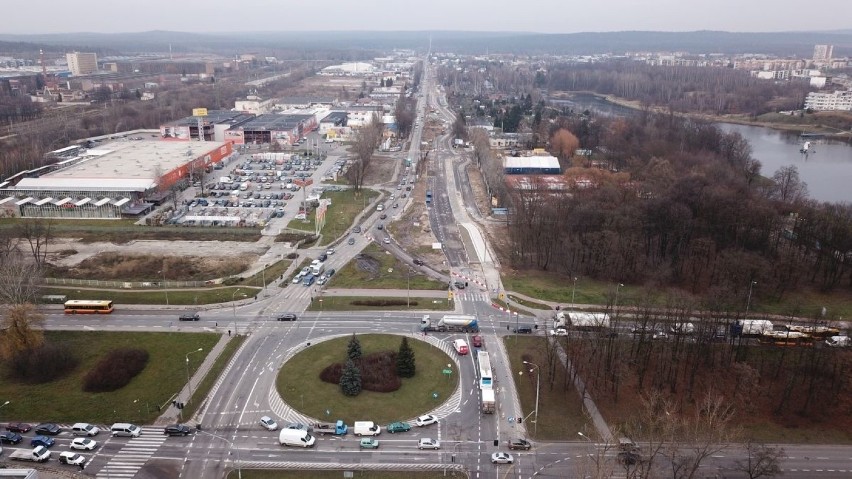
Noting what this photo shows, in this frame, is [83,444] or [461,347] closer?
[83,444]

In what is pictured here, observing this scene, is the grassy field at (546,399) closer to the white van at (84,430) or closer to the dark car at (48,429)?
the white van at (84,430)

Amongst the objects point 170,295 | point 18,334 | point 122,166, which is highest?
point 122,166

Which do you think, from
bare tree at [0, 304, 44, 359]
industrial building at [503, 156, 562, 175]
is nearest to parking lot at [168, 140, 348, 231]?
industrial building at [503, 156, 562, 175]

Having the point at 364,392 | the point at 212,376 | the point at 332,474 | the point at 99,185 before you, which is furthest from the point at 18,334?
the point at 99,185

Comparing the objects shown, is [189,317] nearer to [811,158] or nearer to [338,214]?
[338,214]

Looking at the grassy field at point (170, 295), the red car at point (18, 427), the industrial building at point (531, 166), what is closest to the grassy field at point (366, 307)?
the grassy field at point (170, 295)

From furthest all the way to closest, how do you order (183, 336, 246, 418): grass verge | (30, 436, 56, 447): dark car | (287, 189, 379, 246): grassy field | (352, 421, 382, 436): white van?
(287, 189, 379, 246): grassy field
(183, 336, 246, 418): grass verge
(352, 421, 382, 436): white van
(30, 436, 56, 447): dark car

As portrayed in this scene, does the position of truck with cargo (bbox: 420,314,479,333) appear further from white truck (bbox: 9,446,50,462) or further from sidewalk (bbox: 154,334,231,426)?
white truck (bbox: 9,446,50,462)
